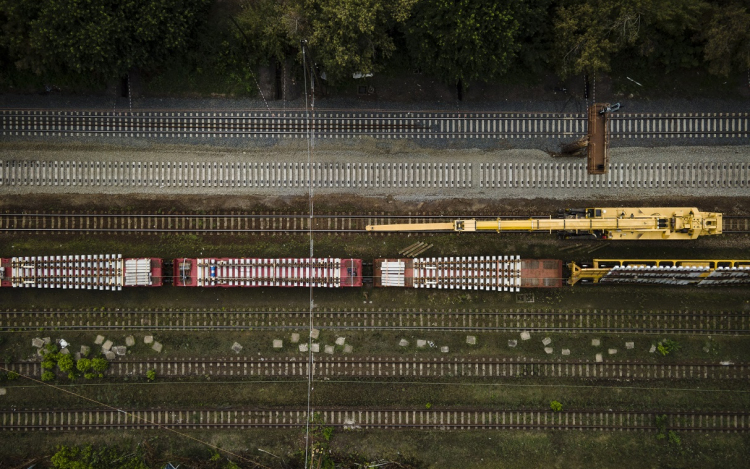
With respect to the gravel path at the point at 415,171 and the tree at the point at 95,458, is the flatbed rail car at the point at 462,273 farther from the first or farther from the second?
the tree at the point at 95,458

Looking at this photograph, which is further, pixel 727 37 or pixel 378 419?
pixel 378 419

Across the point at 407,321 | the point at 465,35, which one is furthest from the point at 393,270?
the point at 465,35

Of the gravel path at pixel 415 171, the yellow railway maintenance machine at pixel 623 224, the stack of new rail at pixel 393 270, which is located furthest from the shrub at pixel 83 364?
the yellow railway maintenance machine at pixel 623 224

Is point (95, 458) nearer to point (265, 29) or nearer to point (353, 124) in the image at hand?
point (353, 124)

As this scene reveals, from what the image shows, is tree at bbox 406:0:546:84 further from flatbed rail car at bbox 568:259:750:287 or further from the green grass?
the green grass

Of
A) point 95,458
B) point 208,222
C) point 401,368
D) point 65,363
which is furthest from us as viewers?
point 208,222

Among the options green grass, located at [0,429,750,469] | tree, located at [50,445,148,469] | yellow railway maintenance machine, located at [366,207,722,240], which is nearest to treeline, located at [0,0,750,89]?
yellow railway maintenance machine, located at [366,207,722,240]
